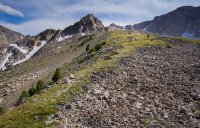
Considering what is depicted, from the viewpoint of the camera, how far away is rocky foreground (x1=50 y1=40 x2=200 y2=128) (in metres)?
21.8

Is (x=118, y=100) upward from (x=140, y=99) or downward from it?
upward

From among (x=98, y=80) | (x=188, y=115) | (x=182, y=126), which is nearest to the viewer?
(x=182, y=126)

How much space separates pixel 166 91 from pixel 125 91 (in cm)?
367

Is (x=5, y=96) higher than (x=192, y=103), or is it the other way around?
(x=192, y=103)

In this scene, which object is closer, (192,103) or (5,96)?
(192,103)

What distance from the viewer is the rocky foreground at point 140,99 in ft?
71.6

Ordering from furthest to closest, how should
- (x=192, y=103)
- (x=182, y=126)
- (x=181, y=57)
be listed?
1. (x=181, y=57)
2. (x=192, y=103)
3. (x=182, y=126)

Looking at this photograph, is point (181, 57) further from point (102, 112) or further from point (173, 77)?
point (102, 112)

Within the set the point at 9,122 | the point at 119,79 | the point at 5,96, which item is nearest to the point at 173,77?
the point at 119,79

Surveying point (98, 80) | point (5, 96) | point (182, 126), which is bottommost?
point (5, 96)

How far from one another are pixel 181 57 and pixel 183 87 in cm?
1379

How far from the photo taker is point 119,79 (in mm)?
30125

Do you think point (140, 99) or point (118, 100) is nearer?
point (118, 100)

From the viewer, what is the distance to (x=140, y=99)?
25562 mm
